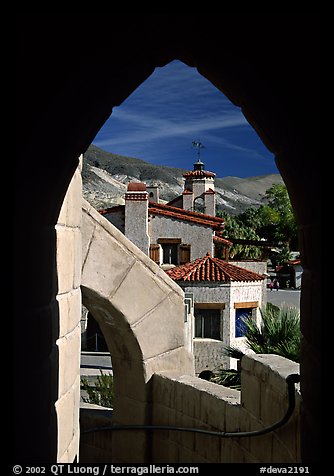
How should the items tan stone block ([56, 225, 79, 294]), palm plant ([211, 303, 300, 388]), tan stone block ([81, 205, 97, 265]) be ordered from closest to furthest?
tan stone block ([56, 225, 79, 294])
tan stone block ([81, 205, 97, 265])
palm plant ([211, 303, 300, 388])

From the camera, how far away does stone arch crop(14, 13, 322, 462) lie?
2.39 m

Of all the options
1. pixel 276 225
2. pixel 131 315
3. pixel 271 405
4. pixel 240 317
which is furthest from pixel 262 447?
pixel 276 225

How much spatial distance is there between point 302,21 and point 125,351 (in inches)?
140

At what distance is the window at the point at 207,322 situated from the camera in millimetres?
20266

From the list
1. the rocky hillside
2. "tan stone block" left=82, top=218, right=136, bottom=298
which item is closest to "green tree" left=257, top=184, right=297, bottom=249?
the rocky hillside

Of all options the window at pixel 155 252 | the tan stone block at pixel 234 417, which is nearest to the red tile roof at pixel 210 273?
the window at pixel 155 252

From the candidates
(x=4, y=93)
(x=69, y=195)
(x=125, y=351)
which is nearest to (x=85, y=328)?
(x=125, y=351)

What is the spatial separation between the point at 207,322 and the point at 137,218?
5.77 metres

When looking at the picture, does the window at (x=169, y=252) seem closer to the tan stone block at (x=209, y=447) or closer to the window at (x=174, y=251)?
the window at (x=174, y=251)

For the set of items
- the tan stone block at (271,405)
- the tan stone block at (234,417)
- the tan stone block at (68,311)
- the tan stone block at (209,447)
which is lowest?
the tan stone block at (209,447)

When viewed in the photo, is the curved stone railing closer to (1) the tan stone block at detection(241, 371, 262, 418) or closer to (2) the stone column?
(2) the stone column

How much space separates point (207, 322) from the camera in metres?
20.6

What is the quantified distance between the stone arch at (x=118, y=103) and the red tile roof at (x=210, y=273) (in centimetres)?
1751

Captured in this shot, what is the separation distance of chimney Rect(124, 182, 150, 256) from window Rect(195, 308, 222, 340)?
448 centimetres
